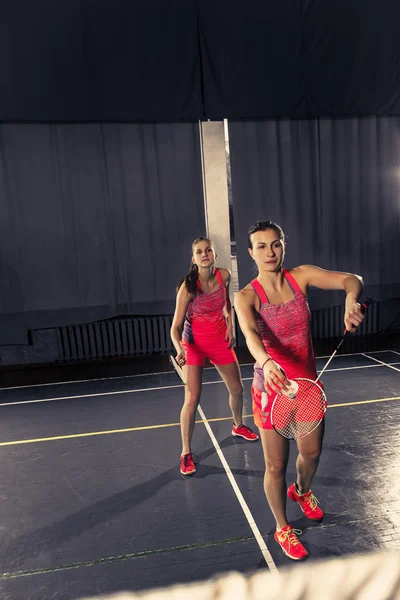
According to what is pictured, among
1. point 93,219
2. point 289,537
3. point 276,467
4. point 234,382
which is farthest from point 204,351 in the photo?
point 93,219

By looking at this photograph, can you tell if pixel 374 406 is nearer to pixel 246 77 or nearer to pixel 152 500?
pixel 152 500

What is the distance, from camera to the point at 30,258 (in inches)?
249

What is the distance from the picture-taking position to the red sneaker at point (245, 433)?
3756mm

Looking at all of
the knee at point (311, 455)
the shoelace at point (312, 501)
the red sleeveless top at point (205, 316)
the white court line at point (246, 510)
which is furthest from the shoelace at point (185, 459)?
the knee at point (311, 455)

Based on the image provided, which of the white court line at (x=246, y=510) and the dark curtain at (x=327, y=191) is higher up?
the dark curtain at (x=327, y=191)

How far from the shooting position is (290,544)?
2.36m

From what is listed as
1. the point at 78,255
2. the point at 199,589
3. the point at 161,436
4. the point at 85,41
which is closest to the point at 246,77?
the point at 85,41

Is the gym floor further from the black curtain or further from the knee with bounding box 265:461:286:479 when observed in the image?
the black curtain

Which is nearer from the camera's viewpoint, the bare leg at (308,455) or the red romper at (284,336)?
the red romper at (284,336)

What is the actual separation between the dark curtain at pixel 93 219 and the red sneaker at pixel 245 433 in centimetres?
313

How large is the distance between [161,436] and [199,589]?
1832mm

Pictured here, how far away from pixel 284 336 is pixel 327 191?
5.26 meters

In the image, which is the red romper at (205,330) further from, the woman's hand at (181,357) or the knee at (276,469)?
the knee at (276,469)

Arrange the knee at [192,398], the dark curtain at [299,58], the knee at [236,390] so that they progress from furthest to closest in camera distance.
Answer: the dark curtain at [299,58]
the knee at [236,390]
the knee at [192,398]
